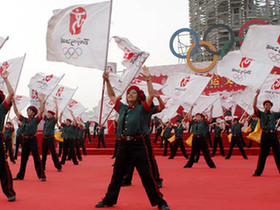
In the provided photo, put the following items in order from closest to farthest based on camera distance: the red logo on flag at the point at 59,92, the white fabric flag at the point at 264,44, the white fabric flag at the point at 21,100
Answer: the white fabric flag at the point at 264,44 < the red logo on flag at the point at 59,92 < the white fabric flag at the point at 21,100

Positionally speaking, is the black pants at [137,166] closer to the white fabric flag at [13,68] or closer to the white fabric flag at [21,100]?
the white fabric flag at [13,68]

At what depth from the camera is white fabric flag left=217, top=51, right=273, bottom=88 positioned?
10.5 m

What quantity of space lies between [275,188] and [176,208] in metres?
2.78

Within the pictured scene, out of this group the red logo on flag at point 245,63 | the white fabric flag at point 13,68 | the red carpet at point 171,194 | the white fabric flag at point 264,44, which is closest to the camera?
the red carpet at point 171,194

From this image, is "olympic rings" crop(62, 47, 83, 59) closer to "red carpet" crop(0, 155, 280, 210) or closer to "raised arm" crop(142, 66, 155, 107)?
"raised arm" crop(142, 66, 155, 107)

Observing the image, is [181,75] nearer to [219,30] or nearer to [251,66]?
[251,66]

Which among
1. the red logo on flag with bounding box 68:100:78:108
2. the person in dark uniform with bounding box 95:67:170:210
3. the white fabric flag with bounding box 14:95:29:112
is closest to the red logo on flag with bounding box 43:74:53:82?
the white fabric flag with bounding box 14:95:29:112

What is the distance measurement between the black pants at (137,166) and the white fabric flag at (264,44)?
421 cm

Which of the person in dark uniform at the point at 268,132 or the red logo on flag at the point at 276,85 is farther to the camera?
the red logo on flag at the point at 276,85

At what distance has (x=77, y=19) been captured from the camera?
22.7ft

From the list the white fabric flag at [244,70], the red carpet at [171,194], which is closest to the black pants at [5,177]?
the red carpet at [171,194]

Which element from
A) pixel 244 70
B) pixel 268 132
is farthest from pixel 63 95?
pixel 268 132

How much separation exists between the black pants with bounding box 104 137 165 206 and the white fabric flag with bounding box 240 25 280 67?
166 inches

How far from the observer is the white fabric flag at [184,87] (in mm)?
13766
